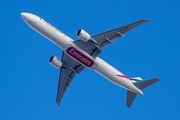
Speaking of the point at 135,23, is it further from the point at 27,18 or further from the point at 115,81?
the point at 27,18

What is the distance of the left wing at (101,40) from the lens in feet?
129

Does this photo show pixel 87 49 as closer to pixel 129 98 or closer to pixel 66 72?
pixel 66 72

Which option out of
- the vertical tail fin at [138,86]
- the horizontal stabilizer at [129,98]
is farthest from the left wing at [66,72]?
the vertical tail fin at [138,86]

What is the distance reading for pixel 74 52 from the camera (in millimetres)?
41125

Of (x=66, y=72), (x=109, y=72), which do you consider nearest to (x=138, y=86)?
(x=109, y=72)

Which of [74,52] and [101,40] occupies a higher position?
[101,40]

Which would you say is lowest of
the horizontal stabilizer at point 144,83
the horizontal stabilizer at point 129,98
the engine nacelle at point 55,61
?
the engine nacelle at point 55,61

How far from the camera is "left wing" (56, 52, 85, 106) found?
46463mm

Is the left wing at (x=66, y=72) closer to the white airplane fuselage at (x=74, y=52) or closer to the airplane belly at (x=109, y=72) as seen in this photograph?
the white airplane fuselage at (x=74, y=52)

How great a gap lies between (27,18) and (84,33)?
9667 millimetres

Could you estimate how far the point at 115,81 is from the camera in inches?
1736

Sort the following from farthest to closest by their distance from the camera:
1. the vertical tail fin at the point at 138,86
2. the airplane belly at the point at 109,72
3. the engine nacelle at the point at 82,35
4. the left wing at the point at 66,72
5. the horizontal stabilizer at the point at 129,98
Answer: the horizontal stabilizer at the point at 129,98
the left wing at the point at 66,72
the vertical tail fin at the point at 138,86
the airplane belly at the point at 109,72
the engine nacelle at the point at 82,35

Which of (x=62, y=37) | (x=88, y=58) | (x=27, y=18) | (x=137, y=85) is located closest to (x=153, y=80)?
(x=137, y=85)

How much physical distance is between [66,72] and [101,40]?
39.0ft
